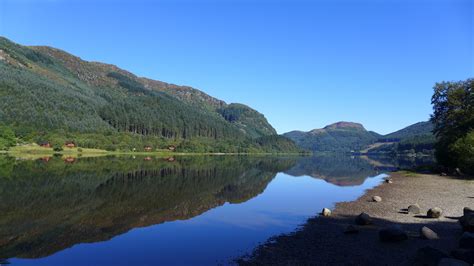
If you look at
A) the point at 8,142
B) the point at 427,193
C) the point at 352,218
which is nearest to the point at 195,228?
the point at 352,218

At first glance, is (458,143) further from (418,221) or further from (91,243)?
(91,243)

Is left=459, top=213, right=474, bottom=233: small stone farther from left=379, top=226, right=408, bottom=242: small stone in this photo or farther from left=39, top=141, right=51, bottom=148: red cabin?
left=39, top=141, right=51, bottom=148: red cabin

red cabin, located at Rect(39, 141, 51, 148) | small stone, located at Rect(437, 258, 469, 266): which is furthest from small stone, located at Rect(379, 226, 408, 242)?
red cabin, located at Rect(39, 141, 51, 148)

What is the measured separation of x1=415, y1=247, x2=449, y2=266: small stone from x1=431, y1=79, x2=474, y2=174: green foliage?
2757 inches

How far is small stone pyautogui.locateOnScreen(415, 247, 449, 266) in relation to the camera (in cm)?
1922

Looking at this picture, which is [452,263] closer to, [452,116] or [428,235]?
[428,235]

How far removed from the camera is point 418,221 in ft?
110

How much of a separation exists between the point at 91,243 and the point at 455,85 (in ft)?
361

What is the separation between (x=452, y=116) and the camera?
95.4 meters

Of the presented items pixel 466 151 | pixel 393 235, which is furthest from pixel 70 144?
pixel 393 235

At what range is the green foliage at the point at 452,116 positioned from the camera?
289ft

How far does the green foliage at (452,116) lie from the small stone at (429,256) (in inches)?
2757

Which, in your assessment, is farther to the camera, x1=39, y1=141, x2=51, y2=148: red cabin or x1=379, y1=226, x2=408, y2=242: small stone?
x1=39, y1=141, x2=51, y2=148: red cabin

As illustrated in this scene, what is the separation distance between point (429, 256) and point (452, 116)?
9040 cm
